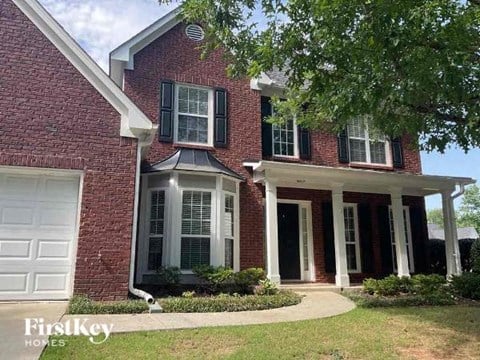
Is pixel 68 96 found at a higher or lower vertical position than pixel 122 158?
higher

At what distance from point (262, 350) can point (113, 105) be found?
19.5 ft

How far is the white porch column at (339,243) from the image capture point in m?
11.4

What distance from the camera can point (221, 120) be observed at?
1206cm

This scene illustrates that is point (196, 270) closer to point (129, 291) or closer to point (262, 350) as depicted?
point (129, 291)

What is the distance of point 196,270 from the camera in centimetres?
987

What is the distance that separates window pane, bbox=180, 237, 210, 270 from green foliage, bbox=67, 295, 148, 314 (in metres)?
2.57

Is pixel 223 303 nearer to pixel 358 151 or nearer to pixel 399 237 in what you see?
pixel 399 237

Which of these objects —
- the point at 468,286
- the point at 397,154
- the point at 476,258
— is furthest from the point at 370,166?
the point at 468,286

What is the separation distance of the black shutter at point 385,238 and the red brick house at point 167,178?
0.16 feet

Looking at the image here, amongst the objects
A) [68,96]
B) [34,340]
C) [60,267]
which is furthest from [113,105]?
[34,340]

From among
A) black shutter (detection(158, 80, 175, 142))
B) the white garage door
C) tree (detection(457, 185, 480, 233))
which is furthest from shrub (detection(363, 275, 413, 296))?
tree (detection(457, 185, 480, 233))

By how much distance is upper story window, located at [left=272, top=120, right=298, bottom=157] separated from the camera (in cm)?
1298

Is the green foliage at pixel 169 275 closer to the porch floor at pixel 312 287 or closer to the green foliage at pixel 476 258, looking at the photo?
the porch floor at pixel 312 287

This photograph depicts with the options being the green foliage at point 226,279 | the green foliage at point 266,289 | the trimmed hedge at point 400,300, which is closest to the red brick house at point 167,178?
the green foliage at point 226,279
